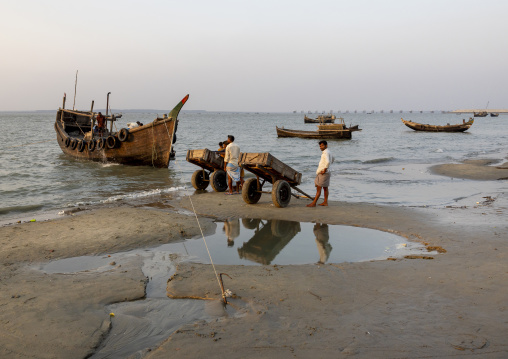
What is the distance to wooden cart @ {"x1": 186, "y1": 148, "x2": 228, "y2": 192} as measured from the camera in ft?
41.0

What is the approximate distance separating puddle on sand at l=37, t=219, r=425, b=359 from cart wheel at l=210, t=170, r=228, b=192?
3.65 metres

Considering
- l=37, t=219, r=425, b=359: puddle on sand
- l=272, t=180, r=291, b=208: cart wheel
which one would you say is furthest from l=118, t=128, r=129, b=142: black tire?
l=37, t=219, r=425, b=359: puddle on sand

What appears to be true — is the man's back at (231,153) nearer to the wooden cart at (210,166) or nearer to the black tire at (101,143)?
the wooden cart at (210,166)

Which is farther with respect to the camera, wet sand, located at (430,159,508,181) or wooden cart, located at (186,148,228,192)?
wet sand, located at (430,159,508,181)

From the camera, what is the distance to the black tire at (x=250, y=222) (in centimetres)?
907

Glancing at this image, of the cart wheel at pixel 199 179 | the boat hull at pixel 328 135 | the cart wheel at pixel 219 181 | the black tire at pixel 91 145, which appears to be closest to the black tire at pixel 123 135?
the black tire at pixel 91 145

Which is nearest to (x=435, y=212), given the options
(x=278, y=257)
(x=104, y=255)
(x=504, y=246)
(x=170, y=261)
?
(x=504, y=246)

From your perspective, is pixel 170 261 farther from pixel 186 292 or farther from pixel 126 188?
pixel 126 188

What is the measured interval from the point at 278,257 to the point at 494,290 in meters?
3.04

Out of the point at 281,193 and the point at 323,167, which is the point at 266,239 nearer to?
the point at 281,193

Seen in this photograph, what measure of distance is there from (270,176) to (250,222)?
6.62ft

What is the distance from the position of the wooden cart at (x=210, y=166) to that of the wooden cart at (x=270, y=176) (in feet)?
6.87

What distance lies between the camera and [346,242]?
7.69m

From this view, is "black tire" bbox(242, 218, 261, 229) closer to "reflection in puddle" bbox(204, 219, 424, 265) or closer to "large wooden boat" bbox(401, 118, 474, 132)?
"reflection in puddle" bbox(204, 219, 424, 265)
